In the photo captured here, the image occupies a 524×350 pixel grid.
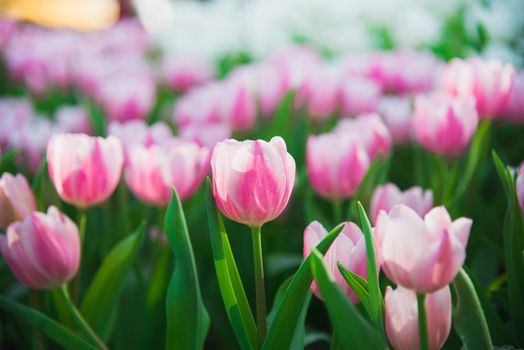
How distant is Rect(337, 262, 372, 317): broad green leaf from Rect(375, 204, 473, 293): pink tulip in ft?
0.15

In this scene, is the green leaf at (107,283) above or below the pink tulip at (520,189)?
below

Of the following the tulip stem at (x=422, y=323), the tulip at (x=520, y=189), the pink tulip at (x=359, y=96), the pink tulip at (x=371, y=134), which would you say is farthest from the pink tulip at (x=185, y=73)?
the tulip stem at (x=422, y=323)

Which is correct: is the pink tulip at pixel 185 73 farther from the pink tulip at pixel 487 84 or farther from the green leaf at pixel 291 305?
the green leaf at pixel 291 305

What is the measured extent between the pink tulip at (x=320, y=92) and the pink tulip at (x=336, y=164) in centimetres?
40

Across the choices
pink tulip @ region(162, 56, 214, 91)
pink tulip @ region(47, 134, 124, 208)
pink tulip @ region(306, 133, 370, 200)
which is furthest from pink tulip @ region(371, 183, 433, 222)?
pink tulip @ region(162, 56, 214, 91)

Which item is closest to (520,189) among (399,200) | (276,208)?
(399,200)

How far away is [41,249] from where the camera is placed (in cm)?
63

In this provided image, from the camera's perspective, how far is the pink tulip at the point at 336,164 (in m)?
0.84

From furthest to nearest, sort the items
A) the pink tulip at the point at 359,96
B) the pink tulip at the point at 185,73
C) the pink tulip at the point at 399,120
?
the pink tulip at the point at 185,73
the pink tulip at the point at 359,96
the pink tulip at the point at 399,120

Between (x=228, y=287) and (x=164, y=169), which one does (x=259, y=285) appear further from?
(x=164, y=169)

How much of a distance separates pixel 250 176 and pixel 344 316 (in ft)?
0.51

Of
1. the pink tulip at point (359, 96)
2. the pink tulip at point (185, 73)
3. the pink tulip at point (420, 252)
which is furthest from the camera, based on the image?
the pink tulip at point (185, 73)

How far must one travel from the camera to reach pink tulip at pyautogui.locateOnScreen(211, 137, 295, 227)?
1.81 ft

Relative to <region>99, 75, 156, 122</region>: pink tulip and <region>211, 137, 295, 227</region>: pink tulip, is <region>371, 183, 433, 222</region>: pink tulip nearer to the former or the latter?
<region>211, 137, 295, 227</region>: pink tulip
